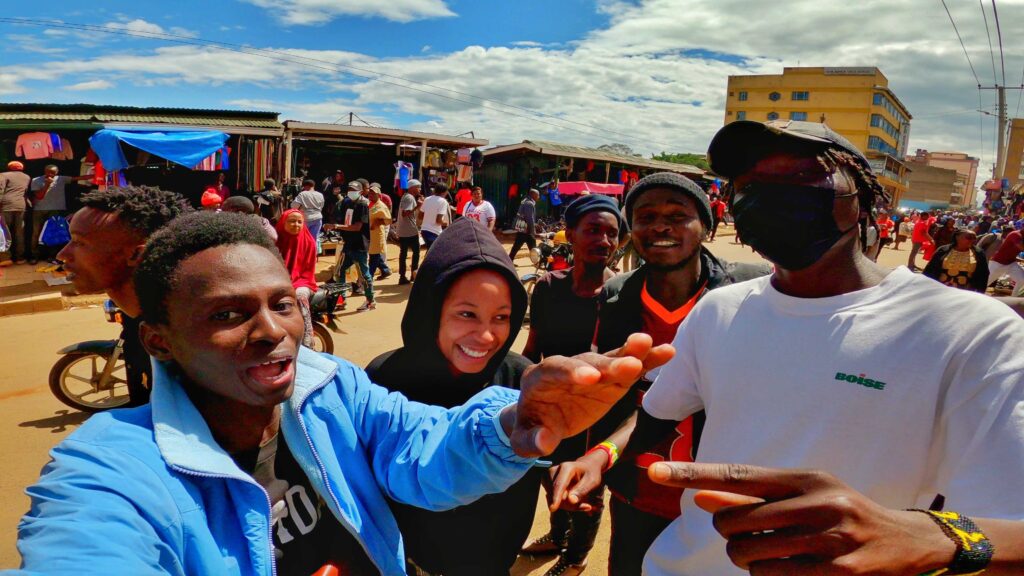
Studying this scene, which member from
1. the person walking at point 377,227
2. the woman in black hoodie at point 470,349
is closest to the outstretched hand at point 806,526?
the woman in black hoodie at point 470,349

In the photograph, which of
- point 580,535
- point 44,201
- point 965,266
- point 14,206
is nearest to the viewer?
point 580,535

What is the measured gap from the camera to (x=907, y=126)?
7612cm

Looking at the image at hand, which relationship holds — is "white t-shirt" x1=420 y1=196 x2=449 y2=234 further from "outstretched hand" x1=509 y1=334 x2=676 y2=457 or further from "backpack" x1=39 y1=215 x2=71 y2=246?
"outstretched hand" x1=509 y1=334 x2=676 y2=457

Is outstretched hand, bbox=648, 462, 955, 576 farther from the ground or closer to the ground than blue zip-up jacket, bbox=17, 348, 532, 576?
farther from the ground

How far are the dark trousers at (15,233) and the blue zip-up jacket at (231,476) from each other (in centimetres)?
Result: 1199

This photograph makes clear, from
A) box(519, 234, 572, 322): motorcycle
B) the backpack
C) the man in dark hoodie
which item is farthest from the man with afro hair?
the backpack

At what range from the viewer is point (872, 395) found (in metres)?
1.28

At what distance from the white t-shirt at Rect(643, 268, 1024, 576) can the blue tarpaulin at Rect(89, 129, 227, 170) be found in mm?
10503

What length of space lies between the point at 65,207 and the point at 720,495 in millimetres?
13191

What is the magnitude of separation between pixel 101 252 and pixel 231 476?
67.7 inches

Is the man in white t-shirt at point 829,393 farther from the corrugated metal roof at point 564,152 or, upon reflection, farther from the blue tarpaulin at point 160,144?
the corrugated metal roof at point 564,152

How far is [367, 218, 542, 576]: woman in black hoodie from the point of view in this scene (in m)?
1.92

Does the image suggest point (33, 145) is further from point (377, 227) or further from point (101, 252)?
point (101, 252)

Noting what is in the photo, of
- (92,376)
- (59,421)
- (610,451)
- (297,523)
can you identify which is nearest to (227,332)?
(297,523)
